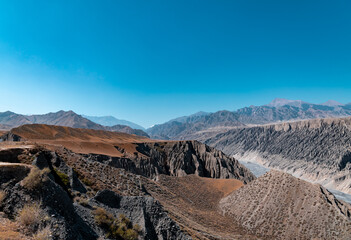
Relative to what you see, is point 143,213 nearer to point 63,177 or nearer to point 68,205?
point 68,205

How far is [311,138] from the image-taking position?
145 m

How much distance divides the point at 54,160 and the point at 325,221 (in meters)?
31.7

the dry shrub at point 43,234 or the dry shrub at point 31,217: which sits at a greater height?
the dry shrub at point 31,217

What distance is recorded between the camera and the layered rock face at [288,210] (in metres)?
24.9

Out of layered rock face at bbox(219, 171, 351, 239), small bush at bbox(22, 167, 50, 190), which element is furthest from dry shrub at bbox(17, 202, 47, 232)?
layered rock face at bbox(219, 171, 351, 239)

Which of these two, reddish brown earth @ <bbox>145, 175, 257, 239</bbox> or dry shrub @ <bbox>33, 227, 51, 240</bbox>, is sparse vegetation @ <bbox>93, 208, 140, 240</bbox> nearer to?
dry shrub @ <bbox>33, 227, 51, 240</bbox>

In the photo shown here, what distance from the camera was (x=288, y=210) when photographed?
1104 inches

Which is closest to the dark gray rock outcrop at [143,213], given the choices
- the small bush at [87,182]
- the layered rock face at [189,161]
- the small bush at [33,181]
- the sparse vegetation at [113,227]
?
the sparse vegetation at [113,227]

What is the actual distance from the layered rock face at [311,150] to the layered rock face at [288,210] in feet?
278

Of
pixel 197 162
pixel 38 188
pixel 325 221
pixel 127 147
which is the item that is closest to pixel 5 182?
pixel 38 188

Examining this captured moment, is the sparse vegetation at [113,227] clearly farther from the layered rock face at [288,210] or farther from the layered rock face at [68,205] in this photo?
the layered rock face at [288,210]

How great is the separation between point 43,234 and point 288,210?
31.4 meters

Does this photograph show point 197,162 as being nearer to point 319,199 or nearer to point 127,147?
point 127,147

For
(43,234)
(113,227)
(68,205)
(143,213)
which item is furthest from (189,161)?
(43,234)
